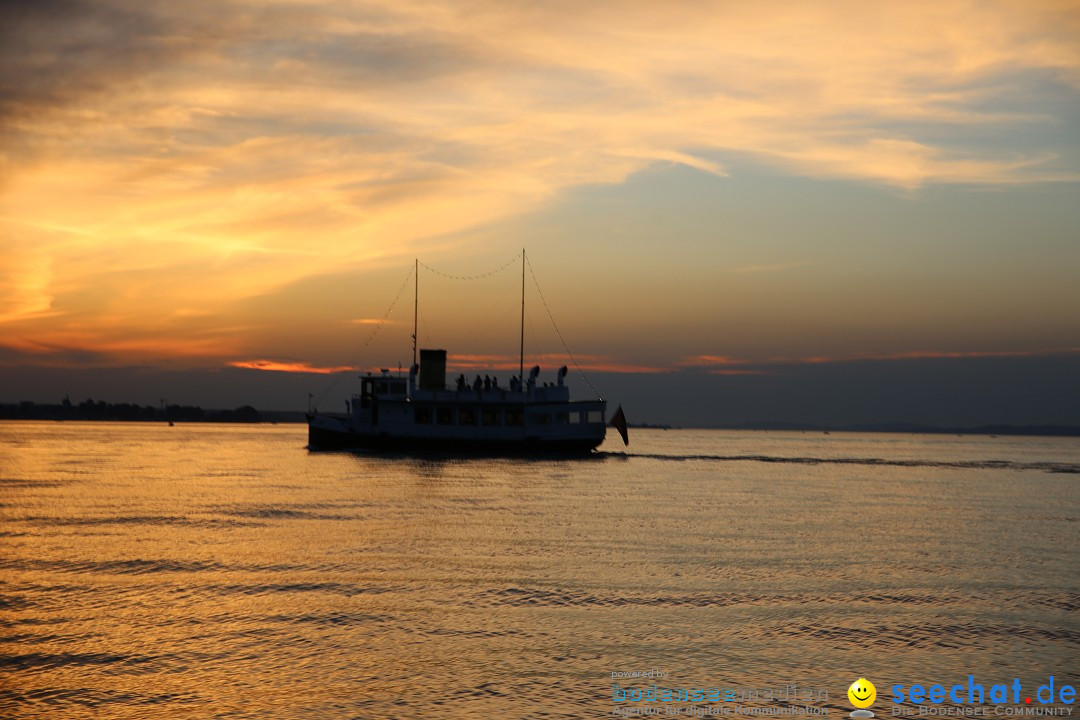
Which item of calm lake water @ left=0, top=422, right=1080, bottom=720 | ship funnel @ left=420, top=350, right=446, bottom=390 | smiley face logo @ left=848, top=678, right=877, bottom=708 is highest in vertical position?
ship funnel @ left=420, top=350, right=446, bottom=390

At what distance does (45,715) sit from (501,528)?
24.6 meters

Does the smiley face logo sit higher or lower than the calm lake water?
higher

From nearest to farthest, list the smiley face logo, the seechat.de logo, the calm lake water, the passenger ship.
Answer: the seechat.de logo < the smiley face logo < the calm lake water < the passenger ship

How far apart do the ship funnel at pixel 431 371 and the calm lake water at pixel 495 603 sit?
139 feet

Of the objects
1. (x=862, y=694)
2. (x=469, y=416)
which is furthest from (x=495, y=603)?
(x=469, y=416)

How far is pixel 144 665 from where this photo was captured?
16594 mm

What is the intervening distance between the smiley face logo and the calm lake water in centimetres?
28

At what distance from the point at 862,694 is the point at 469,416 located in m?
76.3

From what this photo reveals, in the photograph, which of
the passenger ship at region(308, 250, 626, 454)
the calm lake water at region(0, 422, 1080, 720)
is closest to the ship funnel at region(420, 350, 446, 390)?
the passenger ship at region(308, 250, 626, 454)

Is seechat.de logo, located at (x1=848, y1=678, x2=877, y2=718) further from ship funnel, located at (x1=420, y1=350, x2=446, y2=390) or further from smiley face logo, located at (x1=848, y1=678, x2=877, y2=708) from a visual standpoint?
ship funnel, located at (x1=420, y1=350, x2=446, y2=390)

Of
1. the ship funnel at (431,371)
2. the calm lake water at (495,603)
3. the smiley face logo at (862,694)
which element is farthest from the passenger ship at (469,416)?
the smiley face logo at (862,694)

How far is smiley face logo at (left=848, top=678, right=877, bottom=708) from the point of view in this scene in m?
15.0

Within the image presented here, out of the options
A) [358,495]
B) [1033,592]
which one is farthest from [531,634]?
[358,495]

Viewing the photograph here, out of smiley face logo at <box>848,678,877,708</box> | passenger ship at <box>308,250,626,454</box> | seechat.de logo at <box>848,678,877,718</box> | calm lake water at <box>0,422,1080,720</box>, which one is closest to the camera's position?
seechat.de logo at <box>848,678,877,718</box>
